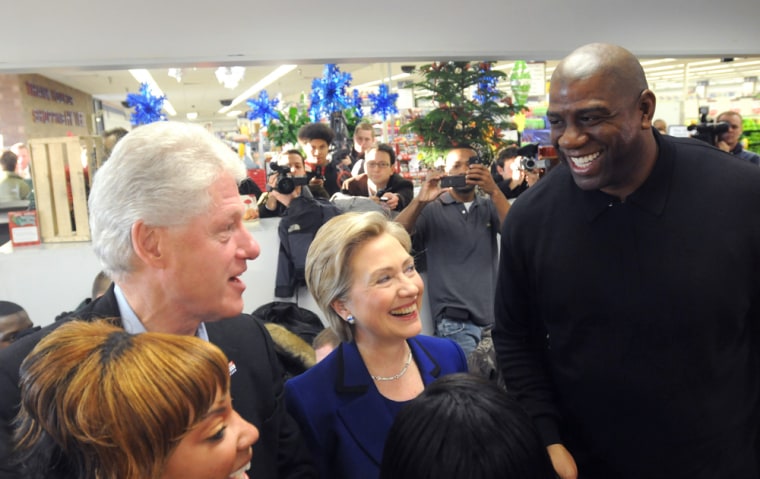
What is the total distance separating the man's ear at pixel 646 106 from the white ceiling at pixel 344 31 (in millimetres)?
3273

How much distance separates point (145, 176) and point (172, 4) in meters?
→ 3.62

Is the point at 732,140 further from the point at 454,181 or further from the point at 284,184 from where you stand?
the point at 284,184

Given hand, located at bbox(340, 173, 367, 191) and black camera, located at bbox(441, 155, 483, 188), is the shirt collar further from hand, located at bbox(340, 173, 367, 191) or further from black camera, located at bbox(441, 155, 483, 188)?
hand, located at bbox(340, 173, 367, 191)

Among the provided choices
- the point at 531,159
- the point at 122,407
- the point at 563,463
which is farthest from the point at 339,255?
the point at 531,159

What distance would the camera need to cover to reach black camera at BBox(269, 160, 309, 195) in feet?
11.8

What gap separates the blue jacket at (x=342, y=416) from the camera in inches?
56.5

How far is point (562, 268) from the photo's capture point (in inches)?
56.7

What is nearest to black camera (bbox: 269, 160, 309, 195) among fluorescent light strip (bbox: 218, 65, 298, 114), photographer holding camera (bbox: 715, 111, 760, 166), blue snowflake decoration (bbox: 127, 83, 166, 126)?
blue snowflake decoration (bbox: 127, 83, 166, 126)

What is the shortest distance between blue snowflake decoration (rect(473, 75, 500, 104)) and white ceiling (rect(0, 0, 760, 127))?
2.09ft

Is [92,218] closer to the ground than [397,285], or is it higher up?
higher up

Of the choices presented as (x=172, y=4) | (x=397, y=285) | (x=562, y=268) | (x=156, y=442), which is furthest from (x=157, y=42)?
(x=156, y=442)

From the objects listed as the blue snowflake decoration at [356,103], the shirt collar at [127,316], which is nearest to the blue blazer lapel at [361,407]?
the shirt collar at [127,316]

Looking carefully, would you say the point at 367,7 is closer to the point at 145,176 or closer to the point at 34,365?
the point at 145,176

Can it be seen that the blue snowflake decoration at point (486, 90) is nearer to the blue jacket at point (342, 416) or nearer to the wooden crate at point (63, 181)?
the wooden crate at point (63, 181)
